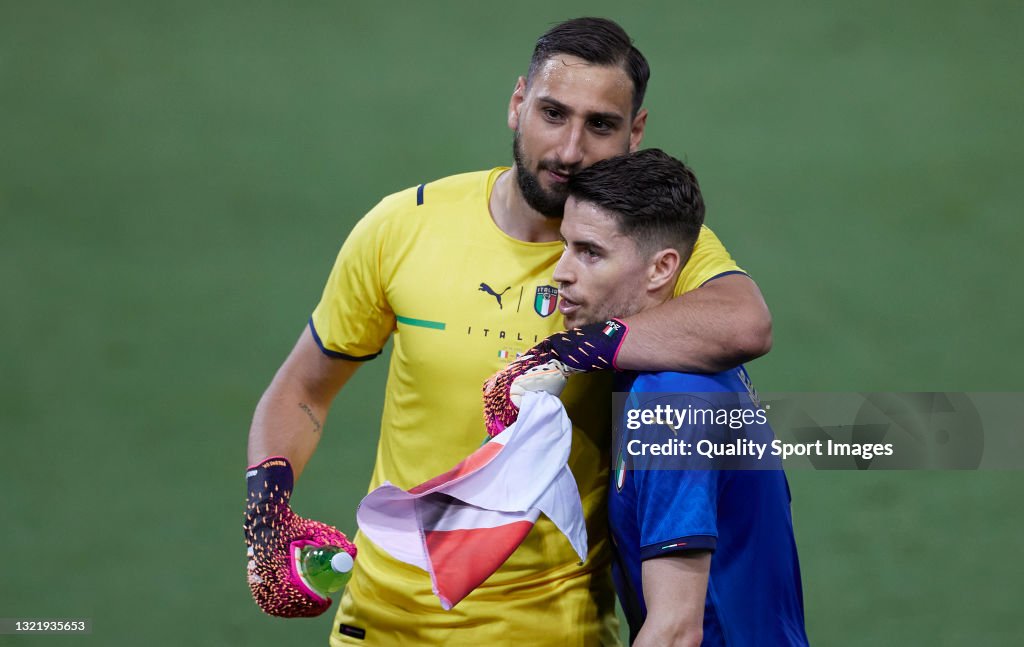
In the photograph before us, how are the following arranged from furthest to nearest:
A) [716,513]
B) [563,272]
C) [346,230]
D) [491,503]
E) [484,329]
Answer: [346,230], [484,329], [563,272], [491,503], [716,513]

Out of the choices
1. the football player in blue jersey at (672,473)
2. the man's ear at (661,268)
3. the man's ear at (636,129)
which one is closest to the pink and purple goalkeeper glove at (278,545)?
the football player in blue jersey at (672,473)

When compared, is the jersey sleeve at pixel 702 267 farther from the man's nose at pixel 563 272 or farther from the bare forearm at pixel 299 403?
the bare forearm at pixel 299 403

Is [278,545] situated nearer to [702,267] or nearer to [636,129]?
[702,267]

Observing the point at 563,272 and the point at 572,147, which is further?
the point at 572,147

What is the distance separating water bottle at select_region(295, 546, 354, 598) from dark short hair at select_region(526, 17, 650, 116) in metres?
1.21

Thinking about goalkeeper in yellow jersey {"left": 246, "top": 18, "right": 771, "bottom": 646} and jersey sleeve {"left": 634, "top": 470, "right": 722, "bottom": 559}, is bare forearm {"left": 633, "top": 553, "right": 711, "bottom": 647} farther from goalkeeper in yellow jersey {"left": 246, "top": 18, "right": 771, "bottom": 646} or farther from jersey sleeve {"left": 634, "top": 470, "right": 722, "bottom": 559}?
goalkeeper in yellow jersey {"left": 246, "top": 18, "right": 771, "bottom": 646}

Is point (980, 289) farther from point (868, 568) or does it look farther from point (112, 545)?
point (112, 545)

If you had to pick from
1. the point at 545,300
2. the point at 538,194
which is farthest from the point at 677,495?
the point at 538,194

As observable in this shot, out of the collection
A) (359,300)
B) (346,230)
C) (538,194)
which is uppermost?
(346,230)

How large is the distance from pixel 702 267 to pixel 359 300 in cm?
87

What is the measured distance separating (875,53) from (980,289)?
1621 millimetres

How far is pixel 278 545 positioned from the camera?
293 cm

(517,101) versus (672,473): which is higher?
(517,101)

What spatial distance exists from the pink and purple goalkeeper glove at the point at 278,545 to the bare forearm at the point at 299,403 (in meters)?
0.14
